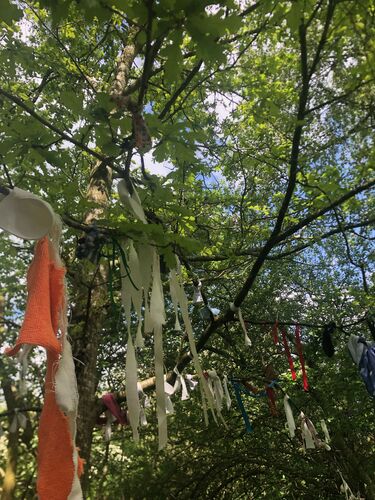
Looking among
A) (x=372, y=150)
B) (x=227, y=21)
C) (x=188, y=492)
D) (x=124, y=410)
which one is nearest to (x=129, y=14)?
(x=227, y=21)

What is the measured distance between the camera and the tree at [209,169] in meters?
1.30

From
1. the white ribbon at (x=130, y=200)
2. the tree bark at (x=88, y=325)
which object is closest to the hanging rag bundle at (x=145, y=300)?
the white ribbon at (x=130, y=200)

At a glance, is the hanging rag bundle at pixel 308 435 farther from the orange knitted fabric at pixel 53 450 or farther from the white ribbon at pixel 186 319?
the orange knitted fabric at pixel 53 450

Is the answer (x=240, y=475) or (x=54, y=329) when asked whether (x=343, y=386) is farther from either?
(x=54, y=329)

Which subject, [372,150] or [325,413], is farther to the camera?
[325,413]

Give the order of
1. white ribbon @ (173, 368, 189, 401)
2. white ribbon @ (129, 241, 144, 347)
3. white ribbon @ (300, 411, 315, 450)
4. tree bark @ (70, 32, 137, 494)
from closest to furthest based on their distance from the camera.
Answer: white ribbon @ (129, 241, 144, 347), tree bark @ (70, 32, 137, 494), white ribbon @ (173, 368, 189, 401), white ribbon @ (300, 411, 315, 450)

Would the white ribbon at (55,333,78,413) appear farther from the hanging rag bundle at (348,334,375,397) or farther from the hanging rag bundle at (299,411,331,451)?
the hanging rag bundle at (299,411,331,451)

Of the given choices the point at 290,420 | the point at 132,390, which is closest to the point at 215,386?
the point at 290,420

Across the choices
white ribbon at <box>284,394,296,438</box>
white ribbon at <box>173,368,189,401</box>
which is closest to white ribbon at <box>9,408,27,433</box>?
white ribbon at <box>173,368,189,401</box>

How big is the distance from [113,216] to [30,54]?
4.70 ft

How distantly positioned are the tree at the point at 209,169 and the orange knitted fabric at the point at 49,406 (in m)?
0.38

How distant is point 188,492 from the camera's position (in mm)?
4906

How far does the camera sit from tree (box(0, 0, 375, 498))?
130 centimetres

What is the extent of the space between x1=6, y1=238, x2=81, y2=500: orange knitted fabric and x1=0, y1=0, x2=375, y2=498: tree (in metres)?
0.38
